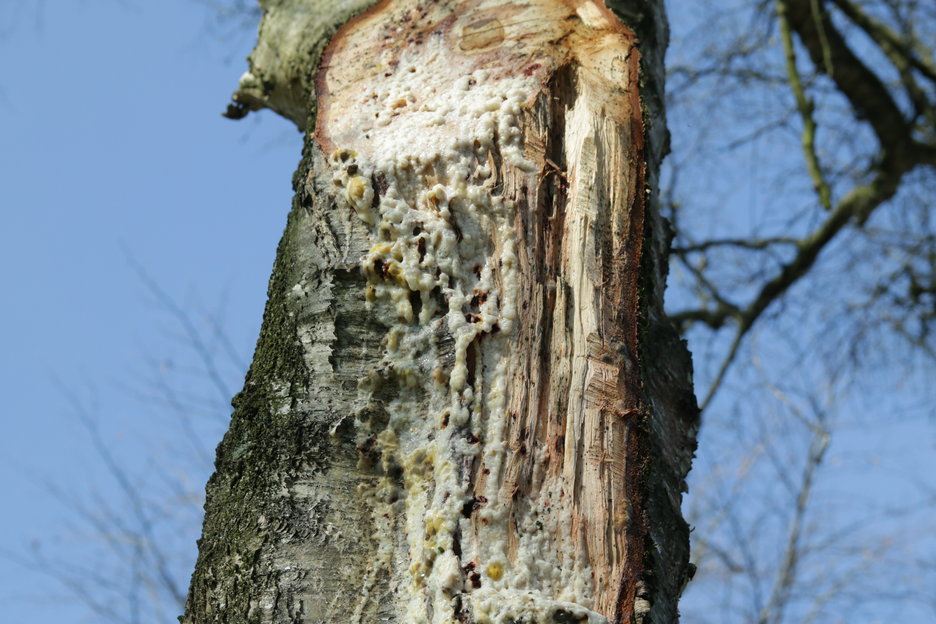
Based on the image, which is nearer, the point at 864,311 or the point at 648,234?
the point at 648,234

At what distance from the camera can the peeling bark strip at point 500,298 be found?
115 cm

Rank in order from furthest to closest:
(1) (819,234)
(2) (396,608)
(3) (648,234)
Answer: (1) (819,234), (3) (648,234), (2) (396,608)

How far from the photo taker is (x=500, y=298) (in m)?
1.28

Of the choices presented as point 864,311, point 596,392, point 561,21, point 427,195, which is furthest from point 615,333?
point 864,311

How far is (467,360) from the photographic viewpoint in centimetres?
126

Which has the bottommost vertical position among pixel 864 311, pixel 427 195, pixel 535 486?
pixel 535 486

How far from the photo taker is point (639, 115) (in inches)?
59.3

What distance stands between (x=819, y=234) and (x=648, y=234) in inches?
117

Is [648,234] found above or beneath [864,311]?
beneath

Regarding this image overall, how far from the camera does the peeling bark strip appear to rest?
1.15 meters

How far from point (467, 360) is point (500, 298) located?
10 cm

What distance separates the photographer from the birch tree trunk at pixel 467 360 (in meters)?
1.17

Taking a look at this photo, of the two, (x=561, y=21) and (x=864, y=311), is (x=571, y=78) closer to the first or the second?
(x=561, y=21)

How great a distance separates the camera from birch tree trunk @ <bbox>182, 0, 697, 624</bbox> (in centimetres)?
117
